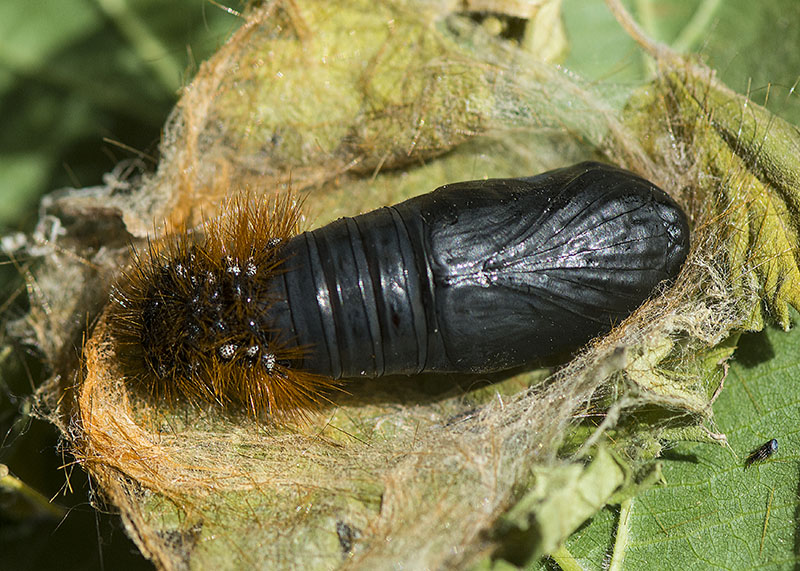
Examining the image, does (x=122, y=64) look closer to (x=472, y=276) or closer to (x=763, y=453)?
(x=472, y=276)

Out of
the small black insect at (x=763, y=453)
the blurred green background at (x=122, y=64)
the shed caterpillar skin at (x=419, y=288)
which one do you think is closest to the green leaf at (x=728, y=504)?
the small black insect at (x=763, y=453)

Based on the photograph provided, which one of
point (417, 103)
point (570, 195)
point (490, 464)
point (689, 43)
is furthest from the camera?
point (689, 43)

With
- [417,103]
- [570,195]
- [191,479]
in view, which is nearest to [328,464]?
[191,479]

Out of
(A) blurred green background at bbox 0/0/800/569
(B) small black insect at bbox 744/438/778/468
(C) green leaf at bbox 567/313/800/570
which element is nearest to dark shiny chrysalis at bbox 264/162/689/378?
(C) green leaf at bbox 567/313/800/570

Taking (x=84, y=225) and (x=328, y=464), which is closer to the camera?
(x=328, y=464)

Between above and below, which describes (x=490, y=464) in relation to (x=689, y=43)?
below

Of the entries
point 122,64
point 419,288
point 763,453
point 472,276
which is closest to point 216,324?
point 419,288

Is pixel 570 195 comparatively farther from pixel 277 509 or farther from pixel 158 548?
pixel 158 548

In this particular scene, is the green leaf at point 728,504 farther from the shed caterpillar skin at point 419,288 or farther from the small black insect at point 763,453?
the shed caterpillar skin at point 419,288
